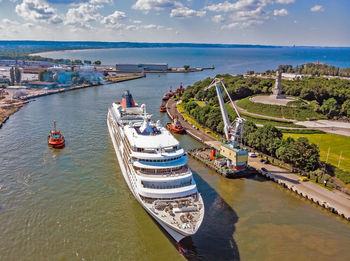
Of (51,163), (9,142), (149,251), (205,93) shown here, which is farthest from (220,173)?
(205,93)

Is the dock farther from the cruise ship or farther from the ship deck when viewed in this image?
the ship deck

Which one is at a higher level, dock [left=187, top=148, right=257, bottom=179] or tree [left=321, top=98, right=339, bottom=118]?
tree [left=321, top=98, right=339, bottom=118]

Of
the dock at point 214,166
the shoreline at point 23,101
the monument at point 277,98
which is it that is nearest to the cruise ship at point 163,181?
the dock at point 214,166

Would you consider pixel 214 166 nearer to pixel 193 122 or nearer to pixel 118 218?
pixel 118 218

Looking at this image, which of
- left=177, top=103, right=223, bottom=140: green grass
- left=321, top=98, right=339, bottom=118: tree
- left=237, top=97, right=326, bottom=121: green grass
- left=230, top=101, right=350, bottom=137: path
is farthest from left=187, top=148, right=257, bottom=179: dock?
left=321, top=98, right=339, bottom=118: tree

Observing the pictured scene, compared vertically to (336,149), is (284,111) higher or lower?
higher

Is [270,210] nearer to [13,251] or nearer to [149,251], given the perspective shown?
[149,251]

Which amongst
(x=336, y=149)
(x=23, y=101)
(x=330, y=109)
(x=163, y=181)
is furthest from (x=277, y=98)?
(x=23, y=101)
